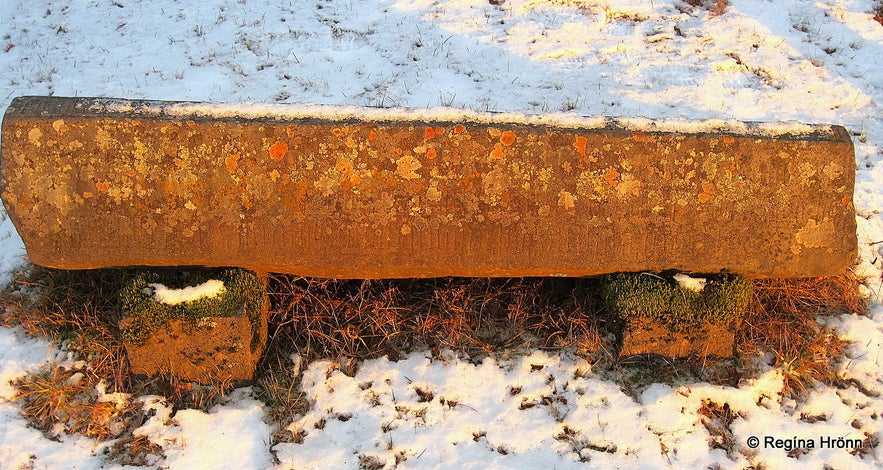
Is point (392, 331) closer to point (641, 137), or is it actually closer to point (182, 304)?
point (182, 304)

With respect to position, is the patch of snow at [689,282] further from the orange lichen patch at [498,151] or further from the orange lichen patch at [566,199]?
the orange lichen patch at [498,151]

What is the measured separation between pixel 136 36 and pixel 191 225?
3.52 metres

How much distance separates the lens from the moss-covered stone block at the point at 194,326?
296cm

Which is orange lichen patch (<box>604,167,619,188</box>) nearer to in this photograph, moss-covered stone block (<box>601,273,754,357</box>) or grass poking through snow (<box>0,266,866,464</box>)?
moss-covered stone block (<box>601,273,754,357</box>)

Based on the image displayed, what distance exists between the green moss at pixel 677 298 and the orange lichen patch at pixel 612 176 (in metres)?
0.51

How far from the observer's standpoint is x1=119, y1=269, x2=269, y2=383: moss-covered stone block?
2.96 meters

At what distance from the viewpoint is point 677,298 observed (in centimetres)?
305

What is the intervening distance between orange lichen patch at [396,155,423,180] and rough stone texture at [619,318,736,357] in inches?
50.5

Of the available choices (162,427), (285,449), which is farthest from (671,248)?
(162,427)

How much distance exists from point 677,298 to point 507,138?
1.13m

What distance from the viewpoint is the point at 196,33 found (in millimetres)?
5488

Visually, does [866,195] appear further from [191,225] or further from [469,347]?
[191,225]

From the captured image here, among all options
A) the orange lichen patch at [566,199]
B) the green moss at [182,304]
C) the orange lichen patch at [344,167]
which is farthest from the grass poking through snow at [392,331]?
the orange lichen patch at [344,167]

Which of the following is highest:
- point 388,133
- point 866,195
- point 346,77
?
point 388,133
